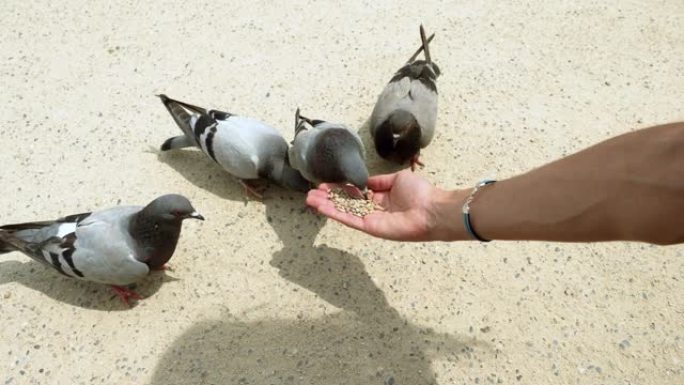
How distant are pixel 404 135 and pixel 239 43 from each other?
2386 mm

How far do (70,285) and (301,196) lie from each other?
6.00 feet

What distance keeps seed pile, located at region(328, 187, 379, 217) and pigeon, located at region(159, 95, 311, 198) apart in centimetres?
55

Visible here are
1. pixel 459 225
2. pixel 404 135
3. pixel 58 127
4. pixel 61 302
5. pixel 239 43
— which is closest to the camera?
pixel 459 225

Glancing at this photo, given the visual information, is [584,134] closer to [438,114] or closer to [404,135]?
[438,114]

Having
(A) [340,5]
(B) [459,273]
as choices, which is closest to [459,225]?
(B) [459,273]

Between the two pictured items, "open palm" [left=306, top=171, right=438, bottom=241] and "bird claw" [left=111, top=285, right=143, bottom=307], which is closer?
"open palm" [left=306, top=171, right=438, bottom=241]

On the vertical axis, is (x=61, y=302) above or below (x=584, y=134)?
below

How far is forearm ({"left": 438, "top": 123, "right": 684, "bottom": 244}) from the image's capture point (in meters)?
1.65

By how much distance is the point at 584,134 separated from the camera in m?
4.33

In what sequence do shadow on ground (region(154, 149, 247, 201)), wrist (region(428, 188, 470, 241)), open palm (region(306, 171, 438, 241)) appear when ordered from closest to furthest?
wrist (region(428, 188, 470, 241))
open palm (region(306, 171, 438, 241))
shadow on ground (region(154, 149, 247, 201))

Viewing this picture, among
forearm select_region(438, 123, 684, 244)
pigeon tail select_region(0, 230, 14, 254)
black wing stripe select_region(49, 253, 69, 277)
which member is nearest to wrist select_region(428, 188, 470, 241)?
forearm select_region(438, 123, 684, 244)

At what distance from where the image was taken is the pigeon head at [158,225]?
3.14 metres

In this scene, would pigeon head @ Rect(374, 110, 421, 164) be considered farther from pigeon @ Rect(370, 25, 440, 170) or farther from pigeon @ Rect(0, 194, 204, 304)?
pigeon @ Rect(0, 194, 204, 304)

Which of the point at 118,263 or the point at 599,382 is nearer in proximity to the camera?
the point at 599,382
